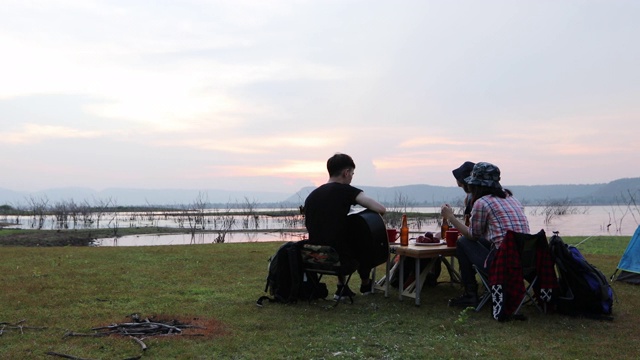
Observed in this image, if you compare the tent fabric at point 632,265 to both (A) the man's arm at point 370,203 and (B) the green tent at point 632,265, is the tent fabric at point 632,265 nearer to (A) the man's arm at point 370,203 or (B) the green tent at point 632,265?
(B) the green tent at point 632,265

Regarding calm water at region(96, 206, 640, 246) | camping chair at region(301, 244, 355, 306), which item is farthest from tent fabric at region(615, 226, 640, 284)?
calm water at region(96, 206, 640, 246)

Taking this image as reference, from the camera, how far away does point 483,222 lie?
4.53 m

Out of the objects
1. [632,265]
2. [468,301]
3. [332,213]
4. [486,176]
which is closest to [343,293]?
[332,213]

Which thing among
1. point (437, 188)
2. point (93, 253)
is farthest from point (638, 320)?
point (437, 188)

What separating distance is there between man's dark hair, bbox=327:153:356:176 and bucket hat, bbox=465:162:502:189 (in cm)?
121

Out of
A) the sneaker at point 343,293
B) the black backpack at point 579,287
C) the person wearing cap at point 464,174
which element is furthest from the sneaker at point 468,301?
the sneaker at point 343,293

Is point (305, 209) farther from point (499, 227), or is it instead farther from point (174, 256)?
point (174, 256)

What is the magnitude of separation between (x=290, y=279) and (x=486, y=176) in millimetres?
2227

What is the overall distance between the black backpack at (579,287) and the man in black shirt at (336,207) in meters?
1.70

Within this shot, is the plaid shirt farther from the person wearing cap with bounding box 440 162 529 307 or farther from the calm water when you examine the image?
the calm water

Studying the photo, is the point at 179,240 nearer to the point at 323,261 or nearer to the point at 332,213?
the point at 323,261

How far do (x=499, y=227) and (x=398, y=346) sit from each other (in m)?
1.61

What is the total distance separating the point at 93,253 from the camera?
9.47 metres

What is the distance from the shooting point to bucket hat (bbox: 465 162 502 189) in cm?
459
